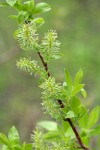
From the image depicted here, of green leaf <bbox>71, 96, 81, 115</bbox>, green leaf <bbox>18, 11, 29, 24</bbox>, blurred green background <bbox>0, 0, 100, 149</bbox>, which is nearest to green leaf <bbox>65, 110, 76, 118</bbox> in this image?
green leaf <bbox>71, 96, 81, 115</bbox>

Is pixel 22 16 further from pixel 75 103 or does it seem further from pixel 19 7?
pixel 75 103

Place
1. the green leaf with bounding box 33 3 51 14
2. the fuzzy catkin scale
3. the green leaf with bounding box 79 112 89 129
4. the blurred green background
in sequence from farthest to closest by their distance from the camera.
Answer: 1. the blurred green background
2. the green leaf with bounding box 79 112 89 129
3. the green leaf with bounding box 33 3 51 14
4. the fuzzy catkin scale

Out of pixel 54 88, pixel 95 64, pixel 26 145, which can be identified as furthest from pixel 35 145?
pixel 95 64

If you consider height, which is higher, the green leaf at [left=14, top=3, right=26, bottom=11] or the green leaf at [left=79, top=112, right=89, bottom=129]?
the green leaf at [left=14, top=3, right=26, bottom=11]

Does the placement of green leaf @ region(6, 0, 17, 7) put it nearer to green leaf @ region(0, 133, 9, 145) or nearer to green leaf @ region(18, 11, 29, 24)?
green leaf @ region(18, 11, 29, 24)

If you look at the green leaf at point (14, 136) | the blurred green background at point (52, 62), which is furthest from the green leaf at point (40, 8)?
the blurred green background at point (52, 62)

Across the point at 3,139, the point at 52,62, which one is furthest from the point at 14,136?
the point at 52,62

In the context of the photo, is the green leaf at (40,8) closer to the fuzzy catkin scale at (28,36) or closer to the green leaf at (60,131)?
the fuzzy catkin scale at (28,36)

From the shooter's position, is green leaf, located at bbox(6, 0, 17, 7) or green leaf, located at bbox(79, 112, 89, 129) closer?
green leaf, located at bbox(6, 0, 17, 7)

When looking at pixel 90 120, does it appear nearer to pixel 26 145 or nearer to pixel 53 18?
pixel 26 145
